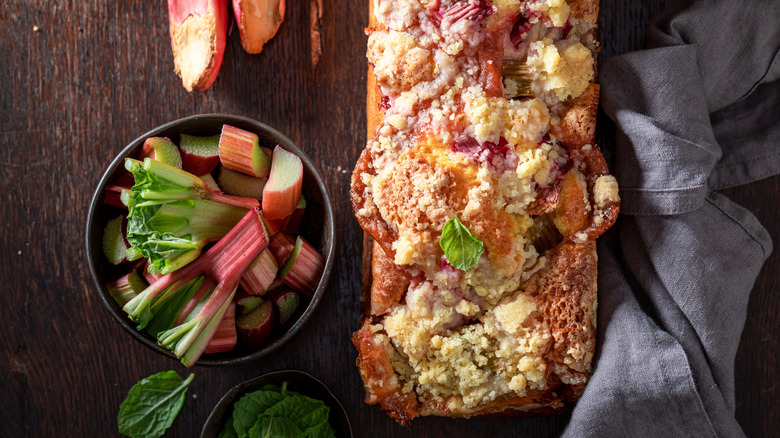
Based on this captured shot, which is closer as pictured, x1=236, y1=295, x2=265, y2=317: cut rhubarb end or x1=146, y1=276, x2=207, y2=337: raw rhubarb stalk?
x1=146, y1=276, x2=207, y2=337: raw rhubarb stalk

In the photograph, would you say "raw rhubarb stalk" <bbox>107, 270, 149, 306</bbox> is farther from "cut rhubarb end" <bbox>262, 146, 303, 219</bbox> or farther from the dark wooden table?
"cut rhubarb end" <bbox>262, 146, 303, 219</bbox>

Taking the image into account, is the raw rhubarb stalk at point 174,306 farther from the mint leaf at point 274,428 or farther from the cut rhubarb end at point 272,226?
the mint leaf at point 274,428

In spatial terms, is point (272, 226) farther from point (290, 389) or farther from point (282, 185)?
point (290, 389)

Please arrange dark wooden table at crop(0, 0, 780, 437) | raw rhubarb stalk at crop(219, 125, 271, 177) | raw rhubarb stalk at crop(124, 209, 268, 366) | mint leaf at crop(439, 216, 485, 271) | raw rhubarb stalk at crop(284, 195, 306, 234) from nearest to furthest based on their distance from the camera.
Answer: mint leaf at crop(439, 216, 485, 271) < raw rhubarb stalk at crop(124, 209, 268, 366) < raw rhubarb stalk at crop(219, 125, 271, 177) < raw rhubarb stalk at crop(284, 195, 306, 234) < dark wooden table at crop(0, 0, 780, 437)

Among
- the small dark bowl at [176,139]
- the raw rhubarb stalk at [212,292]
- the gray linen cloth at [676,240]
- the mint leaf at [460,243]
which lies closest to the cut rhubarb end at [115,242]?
the small dark bowl at [176,139]

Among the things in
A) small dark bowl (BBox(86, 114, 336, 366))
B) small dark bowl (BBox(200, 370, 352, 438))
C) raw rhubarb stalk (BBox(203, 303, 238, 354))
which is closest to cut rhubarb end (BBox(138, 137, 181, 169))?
small dark bowl (BBox(86, 114, 336, 366))

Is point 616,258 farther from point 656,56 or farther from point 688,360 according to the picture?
point 656,56

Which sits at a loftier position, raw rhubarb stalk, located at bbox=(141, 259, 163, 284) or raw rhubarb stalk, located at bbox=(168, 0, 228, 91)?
raw rhubarb stalk, located at bbox=(168, 0, 228, 91)
